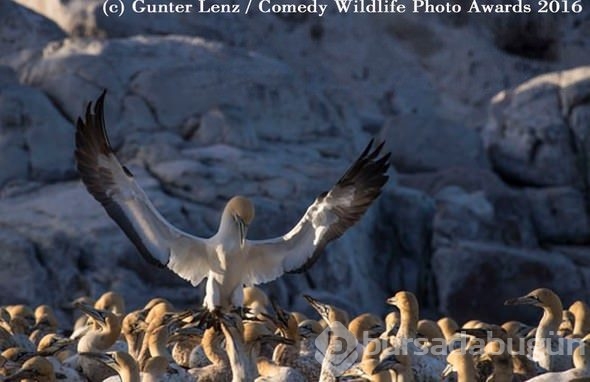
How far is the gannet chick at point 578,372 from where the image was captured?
392 inches

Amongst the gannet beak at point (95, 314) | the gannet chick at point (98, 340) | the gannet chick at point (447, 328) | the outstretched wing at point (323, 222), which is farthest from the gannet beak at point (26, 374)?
the gannet chick at point (447, 328)

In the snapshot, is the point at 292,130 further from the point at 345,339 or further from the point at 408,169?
the point at 345,339

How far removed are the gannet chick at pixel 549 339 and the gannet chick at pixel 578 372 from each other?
3.62 feet

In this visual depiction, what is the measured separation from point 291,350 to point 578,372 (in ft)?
8.99

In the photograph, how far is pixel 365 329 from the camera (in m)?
13.8

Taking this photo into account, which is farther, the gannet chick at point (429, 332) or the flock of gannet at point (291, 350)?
the gannet chick at point (429, 332)

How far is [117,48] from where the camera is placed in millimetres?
24938

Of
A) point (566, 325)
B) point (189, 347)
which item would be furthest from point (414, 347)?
point (566, 325)

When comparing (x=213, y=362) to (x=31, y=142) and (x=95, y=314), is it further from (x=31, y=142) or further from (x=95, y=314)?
(x=31, y=142)

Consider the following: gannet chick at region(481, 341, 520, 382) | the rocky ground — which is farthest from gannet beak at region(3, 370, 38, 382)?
the rocky ground

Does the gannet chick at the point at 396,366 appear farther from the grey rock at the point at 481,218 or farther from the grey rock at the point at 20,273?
the grey rock at the point at 481,218

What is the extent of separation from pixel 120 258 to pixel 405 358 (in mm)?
11553

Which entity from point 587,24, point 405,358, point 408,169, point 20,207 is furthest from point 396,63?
point 405,358

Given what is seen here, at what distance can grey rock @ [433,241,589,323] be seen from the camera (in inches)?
977
